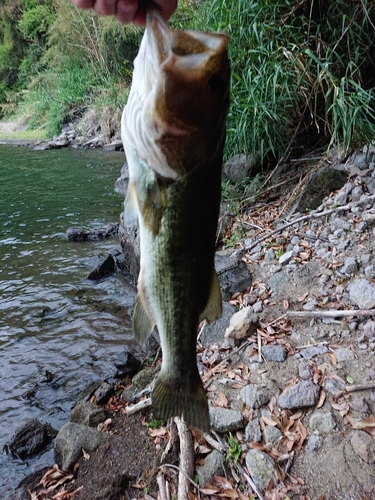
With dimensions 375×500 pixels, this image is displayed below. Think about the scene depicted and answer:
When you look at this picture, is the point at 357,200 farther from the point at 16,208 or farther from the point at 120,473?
the point at 16,208

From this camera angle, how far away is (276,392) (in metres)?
3.17

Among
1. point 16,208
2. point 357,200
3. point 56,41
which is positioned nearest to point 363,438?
point 357,200

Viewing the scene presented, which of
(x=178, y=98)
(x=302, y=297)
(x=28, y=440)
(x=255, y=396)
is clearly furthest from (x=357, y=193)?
(x=28, y=440)

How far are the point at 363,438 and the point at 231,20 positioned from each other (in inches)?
200

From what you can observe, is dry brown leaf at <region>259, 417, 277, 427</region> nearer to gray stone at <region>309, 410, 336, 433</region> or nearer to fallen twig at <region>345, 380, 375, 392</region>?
gray stone at <region>309, 410, 336, 433</region>

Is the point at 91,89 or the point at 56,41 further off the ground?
the point at 56,41

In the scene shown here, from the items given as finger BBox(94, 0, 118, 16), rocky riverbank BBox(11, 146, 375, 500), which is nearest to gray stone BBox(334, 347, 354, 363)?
rocky riverbank BBox(11, 146, 375, 500)

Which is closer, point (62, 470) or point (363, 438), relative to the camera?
point (363, 438)

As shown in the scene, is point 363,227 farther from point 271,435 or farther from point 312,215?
point 271,435

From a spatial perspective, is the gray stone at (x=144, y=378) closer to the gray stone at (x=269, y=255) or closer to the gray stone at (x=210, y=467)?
the gray stone at (x=210, y=467)

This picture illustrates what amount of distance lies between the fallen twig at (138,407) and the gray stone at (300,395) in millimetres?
1237

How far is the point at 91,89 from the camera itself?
24.7 metres

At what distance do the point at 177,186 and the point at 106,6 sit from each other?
711 millimetres

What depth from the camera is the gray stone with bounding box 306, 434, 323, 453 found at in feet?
8.97
